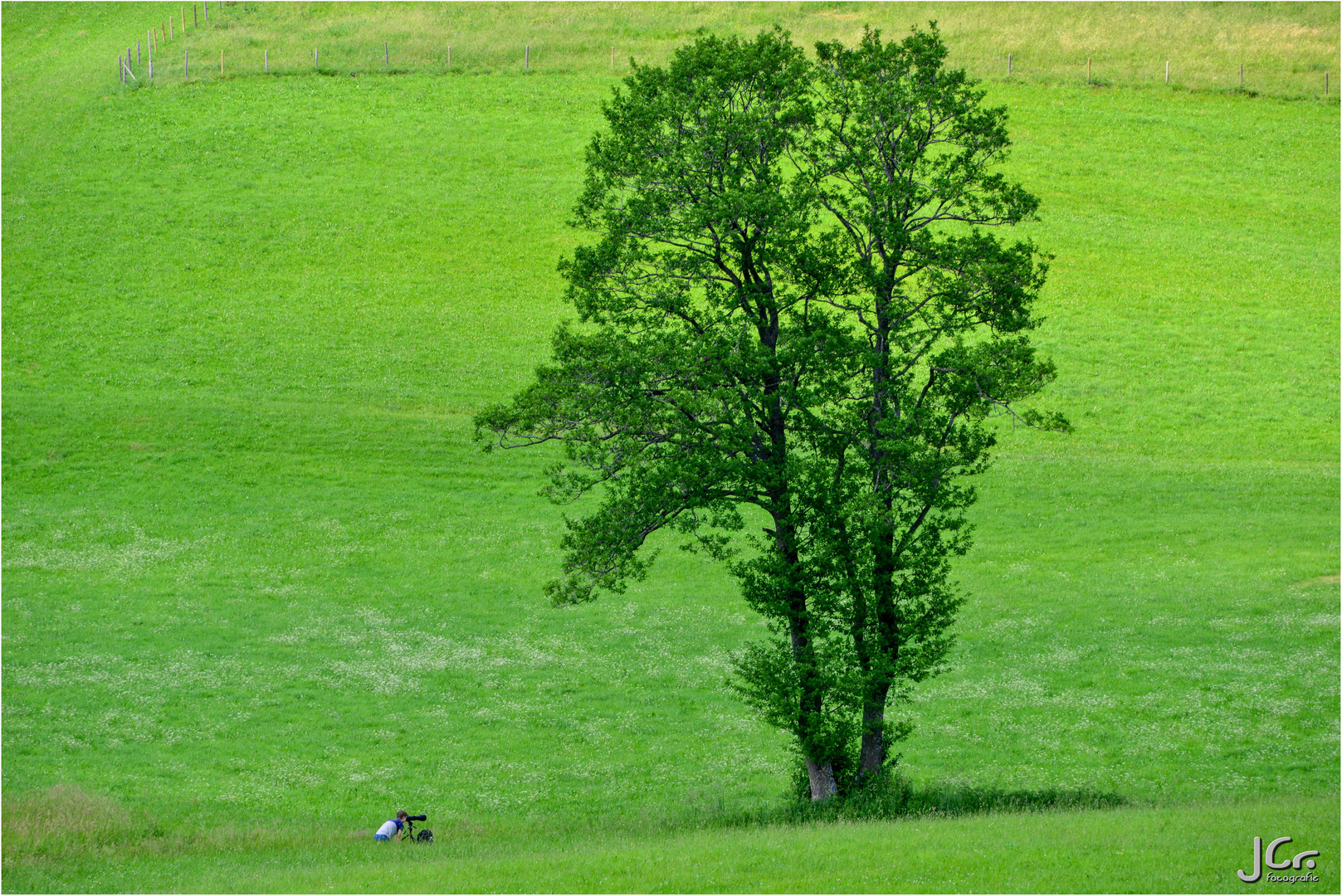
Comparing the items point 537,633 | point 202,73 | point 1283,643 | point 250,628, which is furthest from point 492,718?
point 202,73

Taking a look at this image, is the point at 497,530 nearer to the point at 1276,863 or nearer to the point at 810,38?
the point at 1276,863

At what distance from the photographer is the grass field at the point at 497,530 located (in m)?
22.6

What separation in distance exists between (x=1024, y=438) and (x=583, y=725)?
95.0ft

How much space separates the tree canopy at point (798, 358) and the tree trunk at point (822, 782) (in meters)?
0.04

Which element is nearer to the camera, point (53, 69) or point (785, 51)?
point (785, 51)

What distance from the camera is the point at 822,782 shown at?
2381 cm

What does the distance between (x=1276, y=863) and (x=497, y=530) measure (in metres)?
30.6

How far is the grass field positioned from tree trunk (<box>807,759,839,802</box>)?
1147 millimetres

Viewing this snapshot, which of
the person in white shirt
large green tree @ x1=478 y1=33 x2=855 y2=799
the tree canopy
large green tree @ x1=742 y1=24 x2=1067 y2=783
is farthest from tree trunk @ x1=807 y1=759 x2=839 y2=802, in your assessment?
the person in white shirt

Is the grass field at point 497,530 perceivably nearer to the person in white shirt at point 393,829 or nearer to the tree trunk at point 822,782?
the person in white shirt at point 393,829

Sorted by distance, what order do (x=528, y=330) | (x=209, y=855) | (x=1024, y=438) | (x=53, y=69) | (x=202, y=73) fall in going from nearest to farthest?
(x=209, y=855) → (x=1024, y=438) → (x=528, y=330) → (x=202, y=73) → (x=53, y=69)

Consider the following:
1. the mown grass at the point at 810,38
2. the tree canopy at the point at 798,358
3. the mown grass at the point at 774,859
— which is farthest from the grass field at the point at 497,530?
the tree canopy at the point at 798,358

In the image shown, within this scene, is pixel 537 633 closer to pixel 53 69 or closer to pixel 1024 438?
pixel 1024 438

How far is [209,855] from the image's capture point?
21.0 meters
